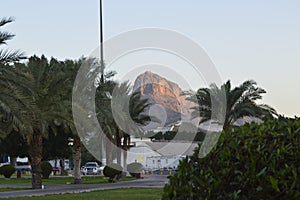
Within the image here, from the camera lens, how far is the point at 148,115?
51188 millimetres

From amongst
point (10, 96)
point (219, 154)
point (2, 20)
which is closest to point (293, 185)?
point (219, 154)

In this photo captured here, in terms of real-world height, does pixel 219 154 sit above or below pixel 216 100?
below

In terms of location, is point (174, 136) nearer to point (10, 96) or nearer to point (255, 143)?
point (10, 96)

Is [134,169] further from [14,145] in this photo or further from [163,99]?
[14,145]

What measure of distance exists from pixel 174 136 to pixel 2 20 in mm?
53688

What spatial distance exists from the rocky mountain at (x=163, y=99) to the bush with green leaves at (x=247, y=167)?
35428mm

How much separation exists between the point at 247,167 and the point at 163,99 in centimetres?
4765

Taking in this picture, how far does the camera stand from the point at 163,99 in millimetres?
52312

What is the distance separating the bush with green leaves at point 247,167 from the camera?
4.50 meters

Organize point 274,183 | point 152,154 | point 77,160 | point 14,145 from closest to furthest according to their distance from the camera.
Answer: point 274,183 < point 77,160 < point 14,145 < point 152,154

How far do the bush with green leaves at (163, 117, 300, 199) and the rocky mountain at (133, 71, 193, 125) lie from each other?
35428mm

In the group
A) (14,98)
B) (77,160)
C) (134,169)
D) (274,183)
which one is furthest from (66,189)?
(274,183)

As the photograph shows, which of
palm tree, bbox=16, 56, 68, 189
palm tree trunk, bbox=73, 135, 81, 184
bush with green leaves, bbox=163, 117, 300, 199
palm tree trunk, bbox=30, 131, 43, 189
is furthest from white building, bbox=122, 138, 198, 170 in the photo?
bush with green leaves, bbox=163, 117, 300, 199

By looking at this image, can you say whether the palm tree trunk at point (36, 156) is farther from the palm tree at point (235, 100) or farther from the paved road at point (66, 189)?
the palm tree at point (235, 100)
